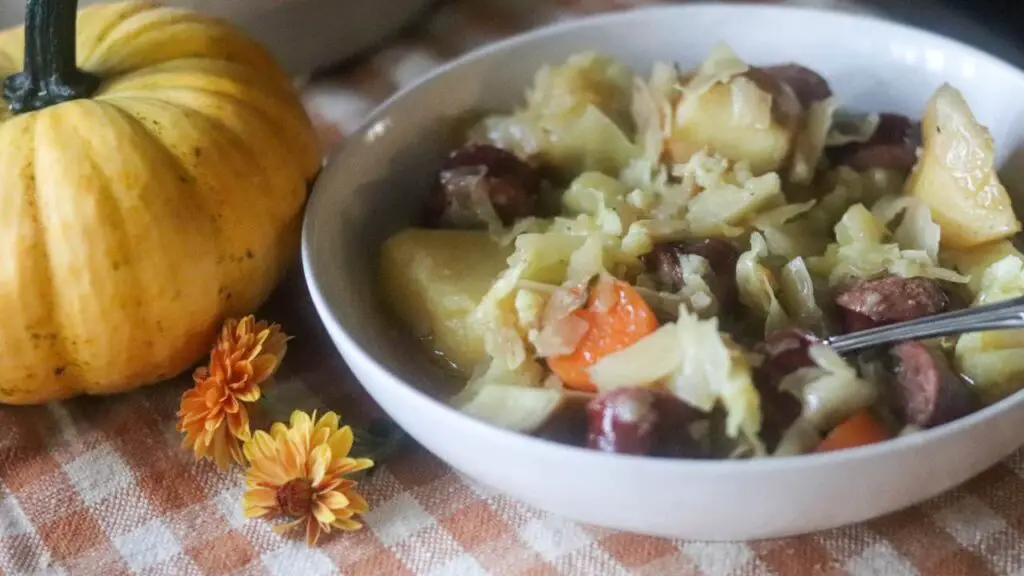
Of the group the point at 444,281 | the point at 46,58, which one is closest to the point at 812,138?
the point at 444,281

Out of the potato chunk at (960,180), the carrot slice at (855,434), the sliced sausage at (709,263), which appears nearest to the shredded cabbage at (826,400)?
the carrot slice at (855,434)

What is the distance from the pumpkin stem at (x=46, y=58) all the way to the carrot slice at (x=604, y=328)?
508 millimetres

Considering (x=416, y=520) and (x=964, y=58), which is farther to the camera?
(x=964, y=58)

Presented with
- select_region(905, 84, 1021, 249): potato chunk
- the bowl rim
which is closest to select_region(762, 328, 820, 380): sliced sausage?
the bowl rim

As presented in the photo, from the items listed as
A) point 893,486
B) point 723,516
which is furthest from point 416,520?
point 893,486

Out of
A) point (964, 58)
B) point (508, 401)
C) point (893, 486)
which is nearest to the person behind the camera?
point (893, 486)

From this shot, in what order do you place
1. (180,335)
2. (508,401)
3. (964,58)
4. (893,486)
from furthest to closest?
1. (964,58)
2. (180,335)
3. (508,401)
4. (893,486)

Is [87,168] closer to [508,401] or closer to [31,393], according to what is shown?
[31,393]

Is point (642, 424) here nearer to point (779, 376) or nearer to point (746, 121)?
point (779, 376)

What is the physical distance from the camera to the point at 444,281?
0.89 metres

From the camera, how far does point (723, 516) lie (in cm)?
66

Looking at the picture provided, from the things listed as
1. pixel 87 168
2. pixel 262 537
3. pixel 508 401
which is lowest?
pixel 262 537

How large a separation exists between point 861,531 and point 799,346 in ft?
0.49

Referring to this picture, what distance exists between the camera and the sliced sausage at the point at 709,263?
0.83m
